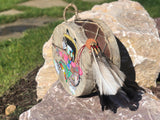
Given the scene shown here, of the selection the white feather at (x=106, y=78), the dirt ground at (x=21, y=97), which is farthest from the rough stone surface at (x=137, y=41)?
the dirt ground at (x=21, y=97)

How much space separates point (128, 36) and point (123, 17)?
39 centimetres

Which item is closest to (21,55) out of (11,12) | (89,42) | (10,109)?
(10,109)

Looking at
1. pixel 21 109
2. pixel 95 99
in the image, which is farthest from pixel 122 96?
pixel 21 109

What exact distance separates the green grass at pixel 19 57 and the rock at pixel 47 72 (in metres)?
0.78

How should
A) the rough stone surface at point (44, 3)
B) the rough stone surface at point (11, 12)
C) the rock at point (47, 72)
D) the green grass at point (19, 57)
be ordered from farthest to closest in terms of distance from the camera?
the rough stone surface at point (44, 3), the rough stone surface at point (11, 12), the green grass at point (19, 57), the rock at point (47, 72)

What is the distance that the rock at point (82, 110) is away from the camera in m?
2.28

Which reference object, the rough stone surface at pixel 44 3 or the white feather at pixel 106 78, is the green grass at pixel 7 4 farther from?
the white feather at pixel 106 78

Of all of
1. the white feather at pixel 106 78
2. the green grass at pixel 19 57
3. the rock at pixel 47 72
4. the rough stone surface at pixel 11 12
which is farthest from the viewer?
the rough stone surface at pixel 11 12

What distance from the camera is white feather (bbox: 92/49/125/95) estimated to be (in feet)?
6.71

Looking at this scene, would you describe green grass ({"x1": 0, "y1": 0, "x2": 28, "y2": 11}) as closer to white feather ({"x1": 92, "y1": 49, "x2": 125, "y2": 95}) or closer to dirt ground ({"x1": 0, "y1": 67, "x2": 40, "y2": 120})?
dirt ground ({"x1": 0, "y1": 67, "x2": 40, "y2": 120})

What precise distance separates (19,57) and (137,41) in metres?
2.37

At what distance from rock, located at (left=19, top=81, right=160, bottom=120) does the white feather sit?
352 millimetres

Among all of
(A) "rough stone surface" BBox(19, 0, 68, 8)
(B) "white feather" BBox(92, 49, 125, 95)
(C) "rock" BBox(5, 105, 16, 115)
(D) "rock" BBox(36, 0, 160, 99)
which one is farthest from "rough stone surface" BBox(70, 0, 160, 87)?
(A) "rough stone surface" BBox(19, 0, 68, 8)

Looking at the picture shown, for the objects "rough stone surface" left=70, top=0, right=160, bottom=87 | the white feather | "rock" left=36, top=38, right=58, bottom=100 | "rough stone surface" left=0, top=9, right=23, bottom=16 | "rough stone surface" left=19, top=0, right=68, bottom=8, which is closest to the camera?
the white feather
